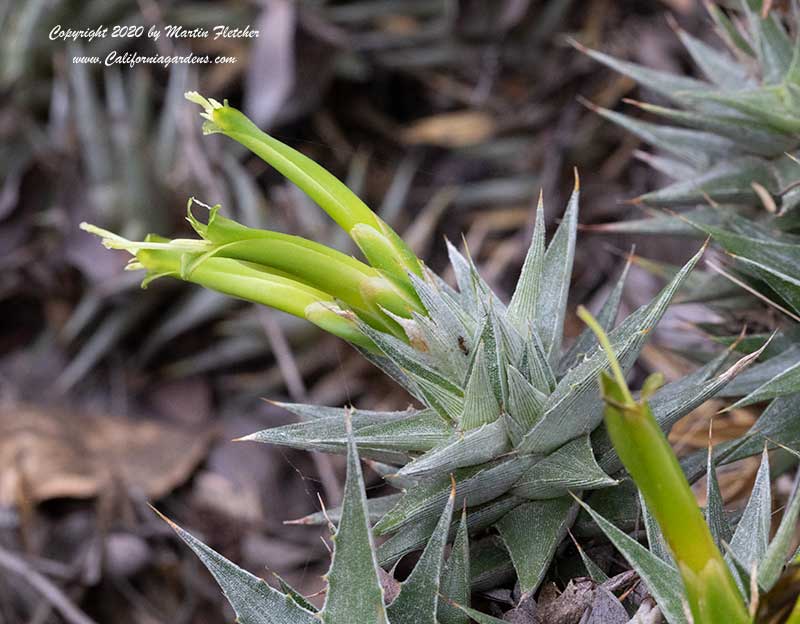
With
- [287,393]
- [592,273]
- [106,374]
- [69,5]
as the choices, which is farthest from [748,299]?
[69,5]

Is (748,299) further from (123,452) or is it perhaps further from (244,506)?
(123,452)

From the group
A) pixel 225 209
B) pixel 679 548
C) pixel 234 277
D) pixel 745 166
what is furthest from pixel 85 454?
pixel 679 548

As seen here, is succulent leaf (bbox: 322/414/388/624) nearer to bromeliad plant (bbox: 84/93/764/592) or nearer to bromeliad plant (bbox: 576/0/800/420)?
bromeliad plant (bbox: 84/93/764/592)

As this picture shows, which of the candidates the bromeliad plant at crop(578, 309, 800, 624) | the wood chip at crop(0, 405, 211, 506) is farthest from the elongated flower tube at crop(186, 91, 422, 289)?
the wood chip at crop(0, 405, 211, 506)

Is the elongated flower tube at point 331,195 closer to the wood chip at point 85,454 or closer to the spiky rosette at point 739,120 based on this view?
the spiky rosette at point 739,120

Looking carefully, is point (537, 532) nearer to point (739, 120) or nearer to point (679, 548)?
point (679, 548)

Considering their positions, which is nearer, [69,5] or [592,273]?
[592,273]

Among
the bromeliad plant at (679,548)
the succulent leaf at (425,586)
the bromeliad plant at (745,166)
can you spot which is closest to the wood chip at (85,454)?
the bromeliad plant at (745,166)
